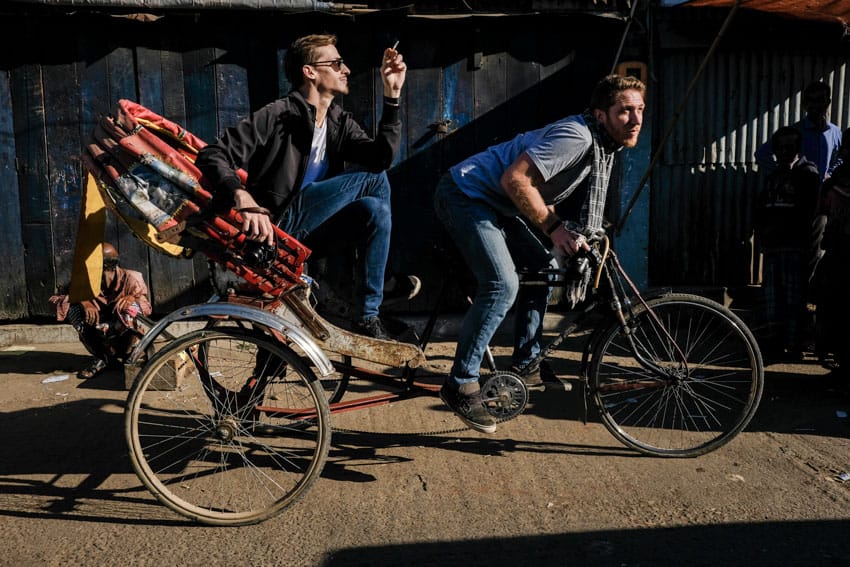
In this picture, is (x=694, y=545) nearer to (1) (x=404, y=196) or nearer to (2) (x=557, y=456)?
(2) (x=557, y=456)

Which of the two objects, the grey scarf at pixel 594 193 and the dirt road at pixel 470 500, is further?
the grey scarf at pixel 594 193

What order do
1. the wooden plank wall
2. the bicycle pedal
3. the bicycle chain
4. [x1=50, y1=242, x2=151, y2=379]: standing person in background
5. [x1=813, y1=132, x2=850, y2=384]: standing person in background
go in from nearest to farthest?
the bicycle pedal
the bicycle chain
[x1=813, y1=132, x2=850, y2=384]: standing person in background
[x1=50, y1=242, x2=151, y2=379]: standing person in background
the wooden plank wall

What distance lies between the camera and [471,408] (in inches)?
144

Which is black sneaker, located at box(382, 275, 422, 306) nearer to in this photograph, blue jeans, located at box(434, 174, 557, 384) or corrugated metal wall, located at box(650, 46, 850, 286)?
blue jeans, located at box(434, 174, 557, 384)

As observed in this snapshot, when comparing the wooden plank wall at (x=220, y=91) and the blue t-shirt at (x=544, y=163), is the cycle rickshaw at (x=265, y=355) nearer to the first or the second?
the blue t-shirt at (x=544, y=163)

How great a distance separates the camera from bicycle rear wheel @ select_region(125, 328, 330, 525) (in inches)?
126

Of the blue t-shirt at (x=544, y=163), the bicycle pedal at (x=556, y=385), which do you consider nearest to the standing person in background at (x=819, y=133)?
the blue t-shirt at (x=544, y=163)

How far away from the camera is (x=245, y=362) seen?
14.8ft

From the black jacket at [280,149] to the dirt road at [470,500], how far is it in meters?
1.52

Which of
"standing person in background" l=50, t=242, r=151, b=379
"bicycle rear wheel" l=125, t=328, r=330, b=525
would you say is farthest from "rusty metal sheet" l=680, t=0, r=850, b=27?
"standing person in background" l=50, t=242, r=151, b=379

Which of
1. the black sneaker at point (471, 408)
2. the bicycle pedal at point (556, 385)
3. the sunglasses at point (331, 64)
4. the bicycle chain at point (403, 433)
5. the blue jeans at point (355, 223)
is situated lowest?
the bicycle chain at point (403, 433)

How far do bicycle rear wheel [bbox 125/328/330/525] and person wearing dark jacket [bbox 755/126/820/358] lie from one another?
3.89 m

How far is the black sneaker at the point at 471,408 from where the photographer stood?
3670 millimetres

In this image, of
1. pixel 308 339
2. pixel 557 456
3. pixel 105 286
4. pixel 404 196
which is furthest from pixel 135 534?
pixel 404 196
